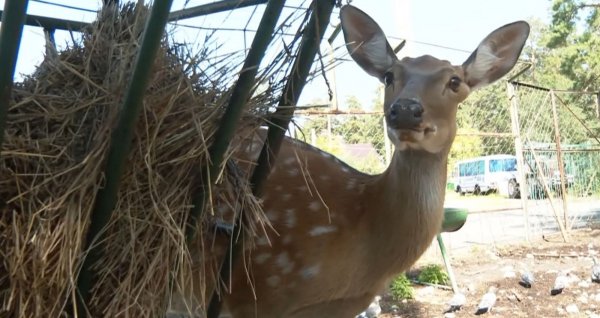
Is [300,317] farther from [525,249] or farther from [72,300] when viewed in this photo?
[525,249]

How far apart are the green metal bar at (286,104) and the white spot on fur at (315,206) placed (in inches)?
50.6

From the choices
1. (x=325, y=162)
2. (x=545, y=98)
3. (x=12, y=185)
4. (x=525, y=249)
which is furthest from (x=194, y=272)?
(x=545, y=98)

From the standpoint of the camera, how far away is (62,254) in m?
1.35

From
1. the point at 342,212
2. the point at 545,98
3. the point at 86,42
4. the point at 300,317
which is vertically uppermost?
the point at 545,98

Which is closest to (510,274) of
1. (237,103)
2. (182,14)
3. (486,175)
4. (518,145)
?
(518,145)

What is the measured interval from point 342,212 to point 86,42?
162 cm

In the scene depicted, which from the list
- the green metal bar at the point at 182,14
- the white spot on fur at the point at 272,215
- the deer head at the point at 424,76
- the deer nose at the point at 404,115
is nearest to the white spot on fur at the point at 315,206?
the white spot on fur at the point at 272,215

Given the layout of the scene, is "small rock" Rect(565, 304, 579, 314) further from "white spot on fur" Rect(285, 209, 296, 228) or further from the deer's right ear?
"white spot on fur" Rect(285, 209, 296, 228)

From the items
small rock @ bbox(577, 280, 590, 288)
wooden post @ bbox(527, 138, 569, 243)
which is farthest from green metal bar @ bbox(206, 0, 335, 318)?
wooden post @ bbox(527, 138, 569, 243)

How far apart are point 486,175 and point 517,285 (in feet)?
33.7

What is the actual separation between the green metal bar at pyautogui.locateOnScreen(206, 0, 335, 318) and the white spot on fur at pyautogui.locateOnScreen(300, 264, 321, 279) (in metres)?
1.14

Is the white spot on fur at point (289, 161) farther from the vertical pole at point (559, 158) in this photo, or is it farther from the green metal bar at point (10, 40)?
the vertical pole at point (559, 158)

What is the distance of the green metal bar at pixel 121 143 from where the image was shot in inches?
48.9

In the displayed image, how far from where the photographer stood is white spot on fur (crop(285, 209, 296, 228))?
9.87 ft
